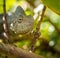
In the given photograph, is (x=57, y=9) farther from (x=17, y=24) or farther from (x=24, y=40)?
(x=24, y=40)

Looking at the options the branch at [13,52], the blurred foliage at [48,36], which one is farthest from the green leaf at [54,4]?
the blurred foliage at [48,36]

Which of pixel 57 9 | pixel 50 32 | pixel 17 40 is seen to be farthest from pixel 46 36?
pixel 57 9

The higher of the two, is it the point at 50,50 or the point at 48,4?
the point at 50,50

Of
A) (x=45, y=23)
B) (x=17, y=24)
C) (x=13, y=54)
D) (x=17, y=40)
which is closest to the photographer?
(x=13, y=54)

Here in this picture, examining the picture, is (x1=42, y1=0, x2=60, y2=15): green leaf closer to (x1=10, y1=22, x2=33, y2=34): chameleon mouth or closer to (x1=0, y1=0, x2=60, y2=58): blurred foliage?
(x1=10, y1=22, x2=33, y2=34): chameleon mouth

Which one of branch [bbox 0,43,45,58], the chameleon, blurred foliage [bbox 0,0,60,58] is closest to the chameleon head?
the chameleon

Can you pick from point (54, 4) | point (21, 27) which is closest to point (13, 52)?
point (54, 4)

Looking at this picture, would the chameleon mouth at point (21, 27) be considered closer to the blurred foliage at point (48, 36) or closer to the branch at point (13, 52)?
the branch at point (13, 52)

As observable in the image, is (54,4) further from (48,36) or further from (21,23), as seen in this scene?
(48,36)
